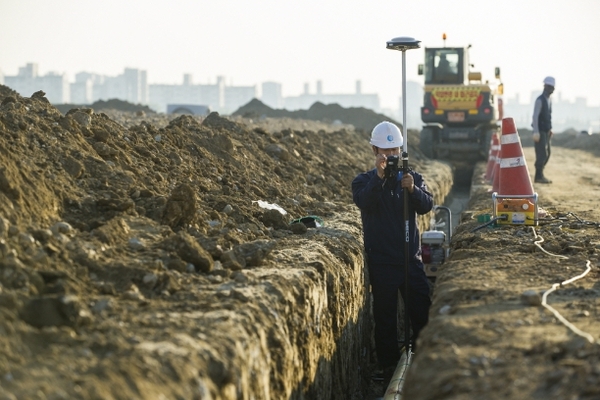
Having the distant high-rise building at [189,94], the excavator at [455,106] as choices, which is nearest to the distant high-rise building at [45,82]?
the distant high-rise building at [189,94]

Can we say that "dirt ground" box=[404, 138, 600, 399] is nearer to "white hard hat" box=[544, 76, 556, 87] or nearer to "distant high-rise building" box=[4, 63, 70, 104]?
"white hard hat" box=[544, 76, 556, 87]

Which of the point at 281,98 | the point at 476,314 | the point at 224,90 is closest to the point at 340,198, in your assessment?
the point at 476,314

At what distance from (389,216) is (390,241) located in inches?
8.0

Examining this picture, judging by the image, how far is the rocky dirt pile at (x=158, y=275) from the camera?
168 inches

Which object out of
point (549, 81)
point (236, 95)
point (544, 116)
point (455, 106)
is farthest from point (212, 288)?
point (236, 95)

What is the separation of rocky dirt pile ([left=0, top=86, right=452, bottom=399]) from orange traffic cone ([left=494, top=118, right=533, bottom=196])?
5.39 ft

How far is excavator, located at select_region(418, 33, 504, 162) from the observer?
22359mm

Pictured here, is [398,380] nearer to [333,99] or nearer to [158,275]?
[158,275]

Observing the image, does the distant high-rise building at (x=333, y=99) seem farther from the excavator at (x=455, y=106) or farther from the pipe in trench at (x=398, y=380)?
the pipe in trench at (x=398, y=380)

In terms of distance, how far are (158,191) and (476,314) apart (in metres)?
3.21

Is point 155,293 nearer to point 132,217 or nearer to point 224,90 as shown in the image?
point 132,217

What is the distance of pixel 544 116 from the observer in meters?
15.7

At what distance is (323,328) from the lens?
6797 millimetres

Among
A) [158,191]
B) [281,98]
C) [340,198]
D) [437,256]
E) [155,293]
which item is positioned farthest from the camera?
[281,98]
